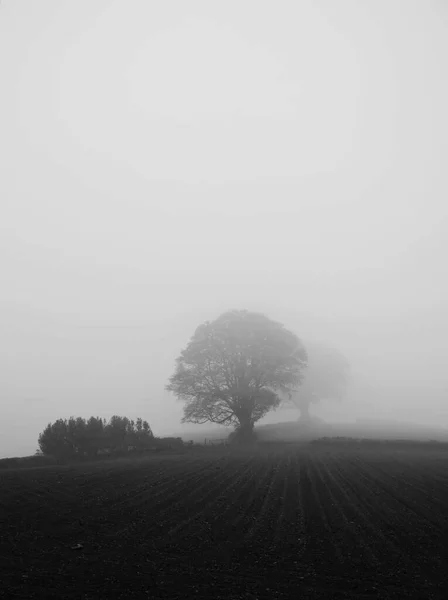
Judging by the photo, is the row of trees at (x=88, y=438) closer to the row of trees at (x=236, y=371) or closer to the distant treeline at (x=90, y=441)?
the distant treeline at (x=90, y=441)

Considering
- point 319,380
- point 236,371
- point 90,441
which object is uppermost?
point 236,371

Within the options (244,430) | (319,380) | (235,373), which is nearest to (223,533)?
(244,430)

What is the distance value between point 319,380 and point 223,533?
66333 millimetres

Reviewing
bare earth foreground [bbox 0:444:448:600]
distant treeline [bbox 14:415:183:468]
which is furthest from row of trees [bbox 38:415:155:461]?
bare earth foreground [bbox 0:444:448:600]

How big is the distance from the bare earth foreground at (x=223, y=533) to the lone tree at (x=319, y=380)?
5021 cm

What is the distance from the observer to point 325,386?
80.0 m

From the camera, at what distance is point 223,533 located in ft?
55.0

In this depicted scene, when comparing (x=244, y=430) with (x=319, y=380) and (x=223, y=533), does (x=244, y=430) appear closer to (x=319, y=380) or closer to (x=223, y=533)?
(x=319, y=380)

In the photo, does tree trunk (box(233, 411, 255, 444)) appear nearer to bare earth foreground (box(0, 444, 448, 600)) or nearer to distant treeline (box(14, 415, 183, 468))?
distant treeline (box(14, 415, 183, 468))

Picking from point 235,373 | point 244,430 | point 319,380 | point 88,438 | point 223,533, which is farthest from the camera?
point 319,380

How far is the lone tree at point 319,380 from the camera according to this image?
7919 centimetres

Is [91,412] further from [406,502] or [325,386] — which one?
[406,502]

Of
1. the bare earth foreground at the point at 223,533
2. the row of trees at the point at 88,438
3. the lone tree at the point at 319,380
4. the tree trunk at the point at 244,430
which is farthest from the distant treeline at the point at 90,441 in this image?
the lone tree at the point at 319,380

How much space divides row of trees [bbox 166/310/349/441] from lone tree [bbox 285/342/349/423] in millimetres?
25206
